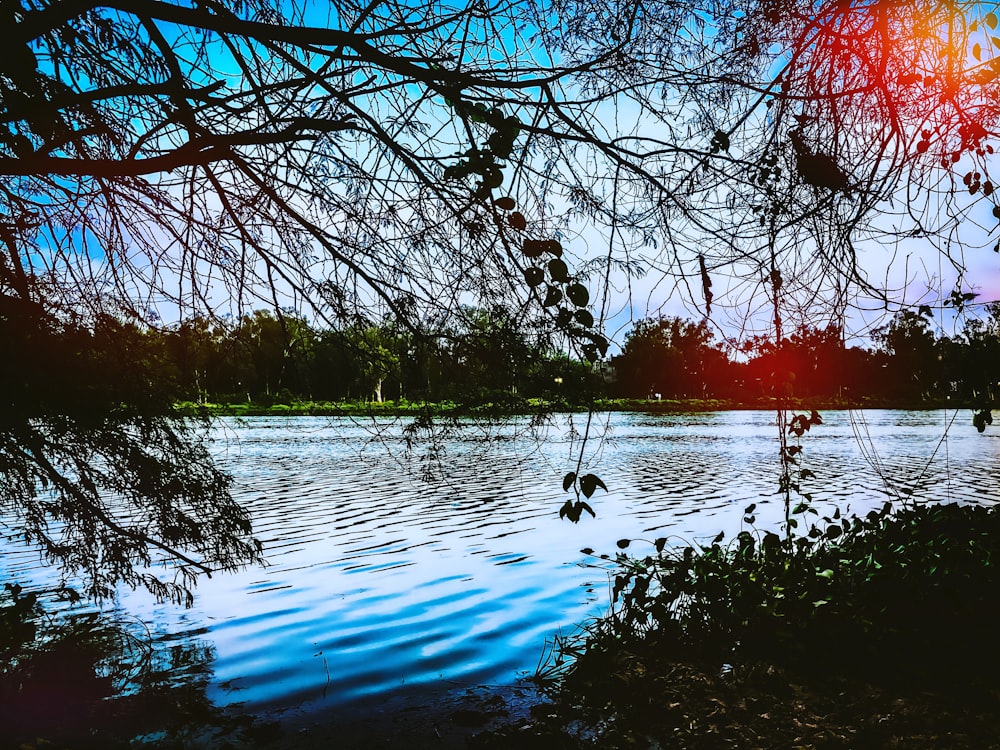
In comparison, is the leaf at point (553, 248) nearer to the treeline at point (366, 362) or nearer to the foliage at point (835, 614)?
the treeline at point (366, 362)

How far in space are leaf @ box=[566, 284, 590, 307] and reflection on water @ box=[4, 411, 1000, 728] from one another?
3.61 ft

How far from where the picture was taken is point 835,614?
496 cm

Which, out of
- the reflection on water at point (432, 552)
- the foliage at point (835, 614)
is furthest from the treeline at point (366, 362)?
the foliage at point (835, 614)

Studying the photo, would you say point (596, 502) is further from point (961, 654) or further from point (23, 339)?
point (23, 339)

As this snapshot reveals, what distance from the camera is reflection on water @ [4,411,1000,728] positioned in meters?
5.25

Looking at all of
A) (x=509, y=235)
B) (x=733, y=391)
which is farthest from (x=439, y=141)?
(x=733, y=391)

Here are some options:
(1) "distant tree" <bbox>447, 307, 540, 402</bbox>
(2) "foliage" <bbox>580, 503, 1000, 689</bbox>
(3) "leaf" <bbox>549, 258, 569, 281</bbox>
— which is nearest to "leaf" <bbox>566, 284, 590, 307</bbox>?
(3) "leaf" <bbox>549, 258, 569, 281</bbox>

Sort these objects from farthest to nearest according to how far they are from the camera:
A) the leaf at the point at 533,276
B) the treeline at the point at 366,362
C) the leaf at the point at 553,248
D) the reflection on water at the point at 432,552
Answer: the reflection on water at the point at 432,552
the treeline at the point at 366,362
the leaf at the point at 533,276
the leaf at the point at 553,248

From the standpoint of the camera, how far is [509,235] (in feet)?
10.2

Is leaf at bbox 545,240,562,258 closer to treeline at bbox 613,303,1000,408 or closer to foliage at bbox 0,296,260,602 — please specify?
treeline at bbox 613,303,1000,408

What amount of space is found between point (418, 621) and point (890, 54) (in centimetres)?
526

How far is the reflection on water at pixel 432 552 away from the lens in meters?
5.25

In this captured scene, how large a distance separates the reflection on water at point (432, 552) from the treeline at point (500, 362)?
0.90 ft

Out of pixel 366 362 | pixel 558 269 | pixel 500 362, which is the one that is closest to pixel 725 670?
pixel 500 362
